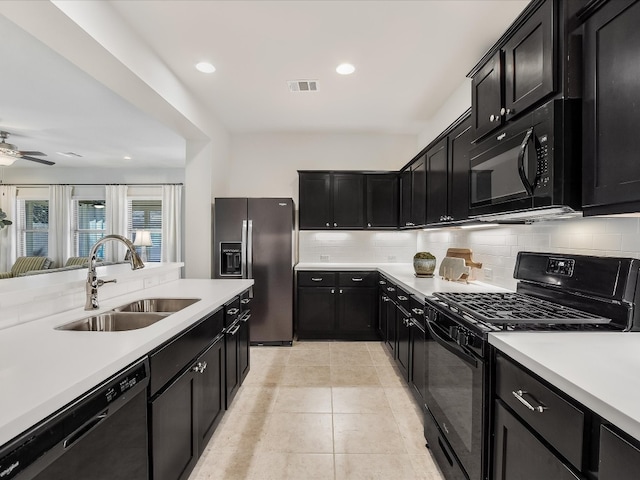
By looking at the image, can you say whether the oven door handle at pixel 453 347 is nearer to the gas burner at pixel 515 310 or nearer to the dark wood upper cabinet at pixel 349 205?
the gas burner at pixel 515 310

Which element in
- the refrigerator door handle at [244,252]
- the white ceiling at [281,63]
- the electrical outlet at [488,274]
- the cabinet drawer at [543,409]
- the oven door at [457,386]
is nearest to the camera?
the cabinet drawer at [543,409]

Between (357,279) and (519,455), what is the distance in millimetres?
3024

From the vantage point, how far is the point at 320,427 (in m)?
2.31

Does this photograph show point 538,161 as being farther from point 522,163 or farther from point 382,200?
point 382,200

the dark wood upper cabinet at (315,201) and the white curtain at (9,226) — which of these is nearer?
the dark wood upper cabinet at (315,201)

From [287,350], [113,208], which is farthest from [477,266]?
[113,208]

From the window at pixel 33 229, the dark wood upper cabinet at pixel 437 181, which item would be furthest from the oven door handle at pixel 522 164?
the window at pixel 33 229

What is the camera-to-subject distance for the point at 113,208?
22.7 ft

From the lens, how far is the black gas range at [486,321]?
1.36 metres

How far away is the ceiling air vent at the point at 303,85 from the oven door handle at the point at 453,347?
7.77 feet

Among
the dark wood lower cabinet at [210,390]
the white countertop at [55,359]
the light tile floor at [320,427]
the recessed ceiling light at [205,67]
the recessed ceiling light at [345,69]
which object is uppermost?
the recessed ceiling light at [345,69]

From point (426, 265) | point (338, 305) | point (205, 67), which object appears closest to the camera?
point (205, 67)

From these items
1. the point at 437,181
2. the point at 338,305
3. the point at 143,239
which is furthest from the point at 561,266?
the point at 143,239

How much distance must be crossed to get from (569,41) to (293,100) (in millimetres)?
2644
